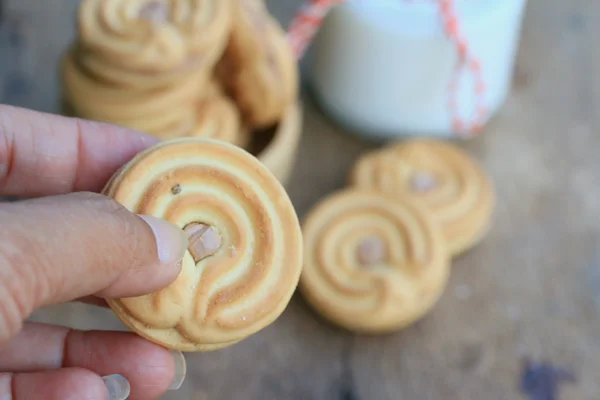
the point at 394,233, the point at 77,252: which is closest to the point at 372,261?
the point at 394,233

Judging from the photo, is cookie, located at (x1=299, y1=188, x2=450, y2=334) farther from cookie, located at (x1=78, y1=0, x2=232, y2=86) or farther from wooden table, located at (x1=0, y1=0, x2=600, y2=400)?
cookie, located at (x1=78, y1=0, x2=232, y2=86)

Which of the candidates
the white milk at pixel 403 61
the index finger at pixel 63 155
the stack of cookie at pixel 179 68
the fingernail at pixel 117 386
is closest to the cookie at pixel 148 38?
the stack of cookie at pixel 179 68

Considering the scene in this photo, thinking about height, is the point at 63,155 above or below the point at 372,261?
above

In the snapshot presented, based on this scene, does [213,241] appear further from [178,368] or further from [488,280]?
[488,280]

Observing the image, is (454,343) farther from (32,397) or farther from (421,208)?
(32,397)

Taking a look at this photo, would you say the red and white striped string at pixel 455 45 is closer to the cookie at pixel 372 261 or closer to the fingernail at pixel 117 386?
the cookie at pixel 372 261

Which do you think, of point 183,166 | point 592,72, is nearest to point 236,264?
point 183,166
